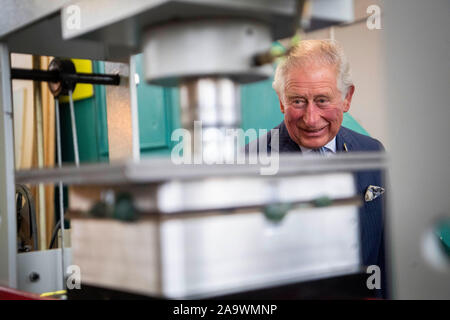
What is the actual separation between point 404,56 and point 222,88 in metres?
0.25

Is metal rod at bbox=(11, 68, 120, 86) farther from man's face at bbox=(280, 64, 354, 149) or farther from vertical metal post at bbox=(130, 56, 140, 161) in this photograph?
man's face at bbox=(280, 64, 354, 149)

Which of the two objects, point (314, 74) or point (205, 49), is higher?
point (314, 74)

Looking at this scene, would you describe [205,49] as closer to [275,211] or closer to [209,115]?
[209,115]

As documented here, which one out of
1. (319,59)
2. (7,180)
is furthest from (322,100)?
(7,180)

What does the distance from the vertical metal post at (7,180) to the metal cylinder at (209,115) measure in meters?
0.52

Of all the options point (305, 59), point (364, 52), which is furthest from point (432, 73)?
point (364, 52)

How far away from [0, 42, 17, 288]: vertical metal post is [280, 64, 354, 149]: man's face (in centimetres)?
87

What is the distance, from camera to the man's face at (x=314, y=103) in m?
1.64

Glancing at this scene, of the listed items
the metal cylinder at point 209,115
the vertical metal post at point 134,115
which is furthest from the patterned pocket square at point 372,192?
the metal cylinder at point 209,115

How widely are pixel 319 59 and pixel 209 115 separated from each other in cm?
103

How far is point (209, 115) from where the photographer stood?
28.7 inches

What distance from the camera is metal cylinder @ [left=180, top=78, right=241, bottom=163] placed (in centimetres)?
73

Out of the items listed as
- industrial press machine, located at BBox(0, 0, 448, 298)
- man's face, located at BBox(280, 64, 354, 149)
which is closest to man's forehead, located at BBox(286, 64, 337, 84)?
man's face, located at BBox(280, 64, 354, 149)

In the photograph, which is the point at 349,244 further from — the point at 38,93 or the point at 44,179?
the point at 38,93
